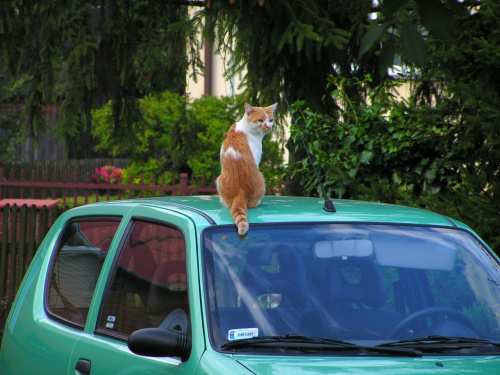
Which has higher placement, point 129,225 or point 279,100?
point 279,100

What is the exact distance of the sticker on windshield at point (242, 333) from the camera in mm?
3008

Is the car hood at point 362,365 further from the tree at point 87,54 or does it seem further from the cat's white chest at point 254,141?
the tree at point 87,54

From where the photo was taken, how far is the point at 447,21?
2.38 metres

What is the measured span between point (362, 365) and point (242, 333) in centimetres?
48

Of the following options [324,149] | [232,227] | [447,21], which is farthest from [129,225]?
[324,149]

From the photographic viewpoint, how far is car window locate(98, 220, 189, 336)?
338 centimetres

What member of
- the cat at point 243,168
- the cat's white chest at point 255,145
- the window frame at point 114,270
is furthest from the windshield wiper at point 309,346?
the cat's white chest at point 255,145

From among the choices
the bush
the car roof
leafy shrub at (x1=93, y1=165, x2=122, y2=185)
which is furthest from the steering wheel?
leafy shrub at (x1=93, y1=165, x2=122, y2=185)

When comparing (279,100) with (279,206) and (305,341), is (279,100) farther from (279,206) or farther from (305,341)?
(305,341)

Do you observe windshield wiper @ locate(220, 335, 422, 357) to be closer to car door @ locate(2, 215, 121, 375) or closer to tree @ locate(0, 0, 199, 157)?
car door @ locate(2, 215, 121, 375)

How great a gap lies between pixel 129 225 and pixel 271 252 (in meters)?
0.81

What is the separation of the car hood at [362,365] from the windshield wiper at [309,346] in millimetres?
61

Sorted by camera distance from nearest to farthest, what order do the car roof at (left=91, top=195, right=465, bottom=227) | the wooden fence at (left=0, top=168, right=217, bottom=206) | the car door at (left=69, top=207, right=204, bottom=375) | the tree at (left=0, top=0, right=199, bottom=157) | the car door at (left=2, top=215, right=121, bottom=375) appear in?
the car door at (left=69, top=207, right=204, bottom=375), the car roof at (left=91, top=195, right=465, bottom=227), the car door at (left=2, top=215, right=121, bottom=375), the tree at (left=0, top=0, right=199, bottom=157), the wooden fence at (left=0, top=168, right=217, bottom=206)

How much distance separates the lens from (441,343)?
312 cm
